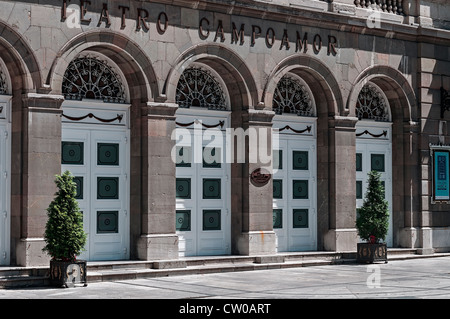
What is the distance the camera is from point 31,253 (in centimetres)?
1756

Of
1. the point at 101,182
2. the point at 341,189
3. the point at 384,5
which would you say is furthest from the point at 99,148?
the point at 384,5

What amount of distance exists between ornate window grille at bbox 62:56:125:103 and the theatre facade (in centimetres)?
3

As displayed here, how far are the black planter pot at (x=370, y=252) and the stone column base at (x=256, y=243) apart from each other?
2385 millimetres

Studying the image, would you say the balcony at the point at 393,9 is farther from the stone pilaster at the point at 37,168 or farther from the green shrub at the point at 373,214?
the stone pilaster at the point at 37,168

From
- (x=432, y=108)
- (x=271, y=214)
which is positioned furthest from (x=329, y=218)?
(x=432, y=108)

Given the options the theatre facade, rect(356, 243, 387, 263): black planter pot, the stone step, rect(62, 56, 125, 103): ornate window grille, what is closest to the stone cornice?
the theatre facade

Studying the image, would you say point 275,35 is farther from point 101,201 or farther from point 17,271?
point 17,271

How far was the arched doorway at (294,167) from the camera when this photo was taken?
22.3 meters

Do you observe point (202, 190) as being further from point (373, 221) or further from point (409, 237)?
point (409, 237)

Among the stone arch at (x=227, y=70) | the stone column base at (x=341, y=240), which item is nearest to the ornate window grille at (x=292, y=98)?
the stone arch at (x=227, y=70)

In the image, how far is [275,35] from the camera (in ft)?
71.2

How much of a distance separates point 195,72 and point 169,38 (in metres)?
1.33

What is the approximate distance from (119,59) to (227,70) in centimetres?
286

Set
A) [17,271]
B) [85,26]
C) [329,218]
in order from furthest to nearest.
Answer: [329,218] < [85,26] < [17,271]
